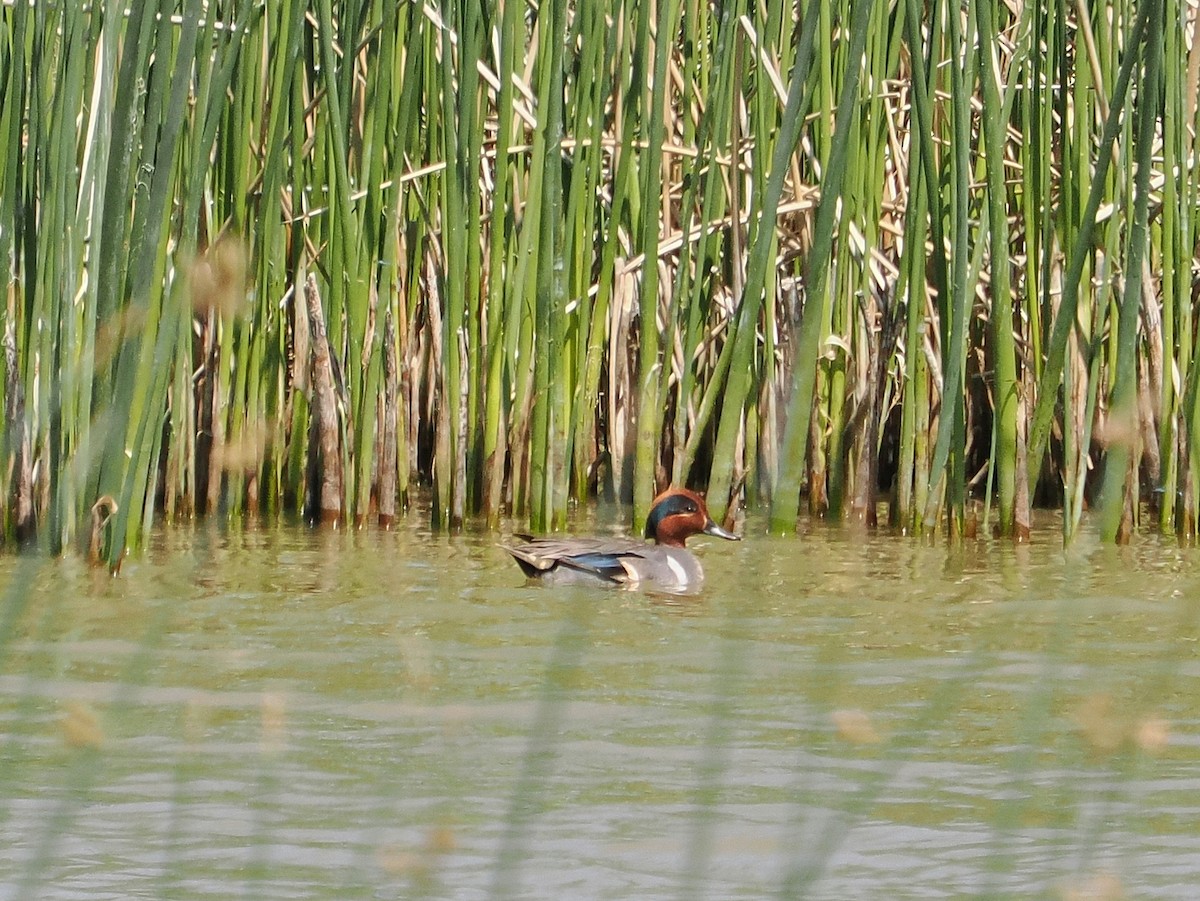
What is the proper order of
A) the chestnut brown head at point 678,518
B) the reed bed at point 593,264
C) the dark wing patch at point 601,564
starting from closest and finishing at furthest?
the reed bed at point 593,264 < the dark wing patch at point 601,564 < the chestnut brown head at point 678,518

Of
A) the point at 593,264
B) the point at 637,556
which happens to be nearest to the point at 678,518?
the point at 637,556

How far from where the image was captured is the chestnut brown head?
580 cm

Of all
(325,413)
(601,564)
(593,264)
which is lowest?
(601,564)

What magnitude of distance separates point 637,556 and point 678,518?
1.39ft

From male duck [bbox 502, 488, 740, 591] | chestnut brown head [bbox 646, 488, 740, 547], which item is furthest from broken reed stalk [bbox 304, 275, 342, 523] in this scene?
chestnut brown head [bbox 646, 488, 740, 547]

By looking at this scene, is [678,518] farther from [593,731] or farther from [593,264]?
[593,731]

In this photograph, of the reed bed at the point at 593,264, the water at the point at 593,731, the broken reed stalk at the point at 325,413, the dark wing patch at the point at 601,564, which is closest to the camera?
the water at the point at 593,731

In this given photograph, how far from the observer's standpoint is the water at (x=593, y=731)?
2.99 meters

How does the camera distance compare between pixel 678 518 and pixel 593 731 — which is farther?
pixel 678 518

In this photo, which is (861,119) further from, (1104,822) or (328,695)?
(1104,822)

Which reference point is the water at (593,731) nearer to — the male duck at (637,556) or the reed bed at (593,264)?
the male duck at (637,556)

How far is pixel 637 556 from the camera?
17.8 ft

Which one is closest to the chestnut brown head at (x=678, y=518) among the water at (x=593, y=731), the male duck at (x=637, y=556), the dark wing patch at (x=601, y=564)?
the male duck at (x=637, y=556)

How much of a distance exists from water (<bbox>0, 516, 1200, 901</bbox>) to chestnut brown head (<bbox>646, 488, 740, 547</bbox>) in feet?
0.57
